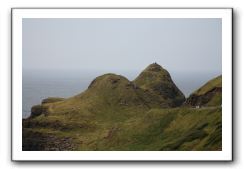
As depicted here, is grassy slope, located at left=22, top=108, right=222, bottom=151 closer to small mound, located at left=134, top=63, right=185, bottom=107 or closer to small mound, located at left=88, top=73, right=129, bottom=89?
small mound, located at left=134, top=63, right=185, bottom=107

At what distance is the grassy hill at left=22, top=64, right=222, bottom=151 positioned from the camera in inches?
375

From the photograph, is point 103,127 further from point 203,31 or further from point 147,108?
point 203,31

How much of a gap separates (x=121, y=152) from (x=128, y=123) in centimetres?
39

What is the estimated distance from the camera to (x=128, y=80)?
958cm

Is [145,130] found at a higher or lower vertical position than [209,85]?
lower

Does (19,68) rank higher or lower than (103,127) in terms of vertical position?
higher

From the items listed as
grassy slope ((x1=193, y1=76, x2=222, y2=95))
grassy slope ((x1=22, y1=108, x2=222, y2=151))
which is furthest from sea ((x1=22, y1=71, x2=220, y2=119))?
grassy slope ((x1=22, y1=108, x2=222, y2=151))

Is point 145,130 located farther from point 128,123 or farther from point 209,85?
point 209,85

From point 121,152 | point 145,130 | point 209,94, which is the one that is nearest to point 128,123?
point 145,130

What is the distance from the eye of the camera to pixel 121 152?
376 inches

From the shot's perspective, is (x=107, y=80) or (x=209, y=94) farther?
(x=107, y=80)

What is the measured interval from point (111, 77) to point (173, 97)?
86cm

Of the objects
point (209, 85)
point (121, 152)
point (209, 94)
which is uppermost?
point (209, 85)

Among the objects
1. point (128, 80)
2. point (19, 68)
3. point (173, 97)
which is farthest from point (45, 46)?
point (173, 97)
